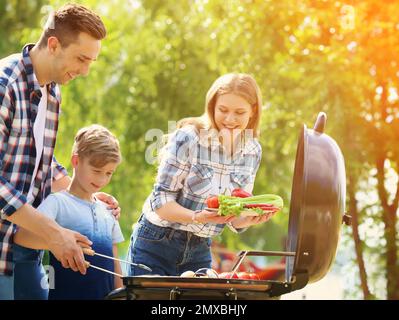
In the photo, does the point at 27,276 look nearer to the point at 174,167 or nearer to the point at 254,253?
the point at 174,167

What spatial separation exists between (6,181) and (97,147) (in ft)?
2.15

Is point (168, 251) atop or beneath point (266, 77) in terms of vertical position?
beneath

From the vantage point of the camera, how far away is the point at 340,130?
9695 millimetres

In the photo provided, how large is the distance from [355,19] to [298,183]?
209 inches

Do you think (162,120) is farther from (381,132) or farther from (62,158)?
(381,132)

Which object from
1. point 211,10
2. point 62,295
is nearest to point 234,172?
point 62,295

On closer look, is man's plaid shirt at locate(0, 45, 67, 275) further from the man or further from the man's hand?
the man's hand

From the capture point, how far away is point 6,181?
3637 mm

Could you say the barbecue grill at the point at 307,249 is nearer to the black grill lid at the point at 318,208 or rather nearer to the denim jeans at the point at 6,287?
the black grill lid at the point at 318,208

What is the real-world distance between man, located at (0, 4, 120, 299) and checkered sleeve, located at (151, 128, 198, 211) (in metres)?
0.50

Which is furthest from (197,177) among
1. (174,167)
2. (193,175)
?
(174,167)

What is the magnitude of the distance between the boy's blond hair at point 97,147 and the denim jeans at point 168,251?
0.40 m

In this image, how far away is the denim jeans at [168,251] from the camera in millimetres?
4340

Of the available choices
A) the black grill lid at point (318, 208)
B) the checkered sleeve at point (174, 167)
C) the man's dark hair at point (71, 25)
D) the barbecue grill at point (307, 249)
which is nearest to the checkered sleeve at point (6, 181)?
the man's dark hair at point (71, 25)
